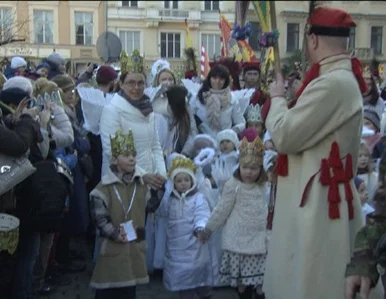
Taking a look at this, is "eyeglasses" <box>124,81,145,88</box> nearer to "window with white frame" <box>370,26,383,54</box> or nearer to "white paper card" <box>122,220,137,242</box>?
"white paper card" <box>122,220,137,242</box>

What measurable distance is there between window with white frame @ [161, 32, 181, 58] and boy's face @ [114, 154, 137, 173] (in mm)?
12484

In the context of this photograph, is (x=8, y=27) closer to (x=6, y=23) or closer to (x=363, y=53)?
(x=6, y=23)

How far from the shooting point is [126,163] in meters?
4.68

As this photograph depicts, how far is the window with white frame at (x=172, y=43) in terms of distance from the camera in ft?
56.7

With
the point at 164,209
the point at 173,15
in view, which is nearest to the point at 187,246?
the point at 164,209

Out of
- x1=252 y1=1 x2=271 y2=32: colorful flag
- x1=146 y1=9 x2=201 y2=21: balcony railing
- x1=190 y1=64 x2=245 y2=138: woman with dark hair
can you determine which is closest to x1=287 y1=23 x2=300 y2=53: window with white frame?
x1=252 y1=1 x2=271 y2=32: colorful flag

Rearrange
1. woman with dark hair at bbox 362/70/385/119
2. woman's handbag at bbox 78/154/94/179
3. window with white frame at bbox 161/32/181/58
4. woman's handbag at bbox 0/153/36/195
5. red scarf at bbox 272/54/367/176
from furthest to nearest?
window with white frame at bbox 161/32/181/58
woman with dark hair at bbox 362/70/385/119
woman's handbag at bbox 78/154/94/179
woman's handbag at bbox 0/153/36/195
red scarf at bbox 272/54/367/176

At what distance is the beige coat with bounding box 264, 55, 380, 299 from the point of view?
2.85 meters

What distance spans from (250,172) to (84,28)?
10.1m

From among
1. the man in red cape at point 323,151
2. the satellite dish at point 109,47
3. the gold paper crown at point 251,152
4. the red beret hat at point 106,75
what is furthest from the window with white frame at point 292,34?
the satellite dish at point 109,47

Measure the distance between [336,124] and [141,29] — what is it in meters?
13.2

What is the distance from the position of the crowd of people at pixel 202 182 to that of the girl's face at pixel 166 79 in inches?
0.9

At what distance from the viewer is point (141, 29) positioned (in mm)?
15547

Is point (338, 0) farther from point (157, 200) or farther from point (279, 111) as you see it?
point (157, 200)
